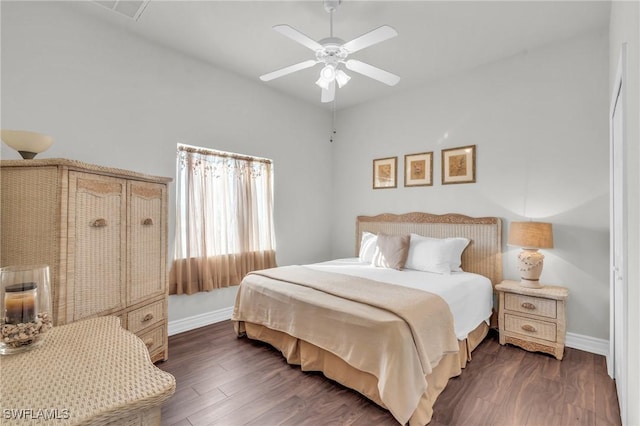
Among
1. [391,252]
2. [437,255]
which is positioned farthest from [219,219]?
[437,255]

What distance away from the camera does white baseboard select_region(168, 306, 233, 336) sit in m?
3.14

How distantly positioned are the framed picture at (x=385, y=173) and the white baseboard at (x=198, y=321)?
2623mm

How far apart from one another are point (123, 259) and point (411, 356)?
2.11 m

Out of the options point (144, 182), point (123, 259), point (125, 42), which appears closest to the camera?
point (123, 259)

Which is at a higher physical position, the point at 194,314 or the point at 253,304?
the point at 253,304

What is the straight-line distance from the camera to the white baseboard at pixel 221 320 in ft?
8.83

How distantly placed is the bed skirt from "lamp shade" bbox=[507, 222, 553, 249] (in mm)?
904

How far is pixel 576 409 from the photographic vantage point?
76.4 inches

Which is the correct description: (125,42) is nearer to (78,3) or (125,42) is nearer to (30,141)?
(78,3)

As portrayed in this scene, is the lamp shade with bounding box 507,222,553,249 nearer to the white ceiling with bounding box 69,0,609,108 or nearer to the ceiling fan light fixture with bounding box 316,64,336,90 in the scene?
the white ceiling with bounding box 69,0,609,108

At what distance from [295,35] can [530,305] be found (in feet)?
10.0

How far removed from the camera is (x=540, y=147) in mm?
3021

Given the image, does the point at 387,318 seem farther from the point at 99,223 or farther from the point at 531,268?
the point at 99,223

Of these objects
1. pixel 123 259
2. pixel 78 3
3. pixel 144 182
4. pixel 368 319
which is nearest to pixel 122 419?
pixel 368 319
